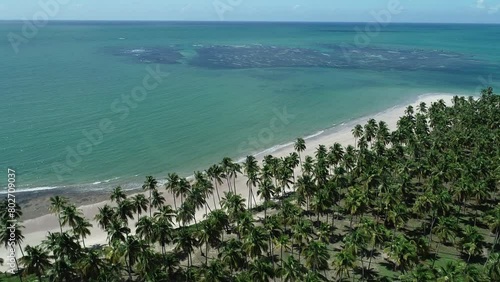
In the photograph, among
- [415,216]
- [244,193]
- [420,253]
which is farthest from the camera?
[244,193]

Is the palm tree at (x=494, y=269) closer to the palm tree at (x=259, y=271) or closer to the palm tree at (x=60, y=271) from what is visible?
the palm tree at (x=259, y=271)

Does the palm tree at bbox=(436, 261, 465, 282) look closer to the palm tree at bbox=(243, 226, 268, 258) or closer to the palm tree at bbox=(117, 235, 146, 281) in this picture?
the palm tree at bbox=(243, 226, 268, 258)

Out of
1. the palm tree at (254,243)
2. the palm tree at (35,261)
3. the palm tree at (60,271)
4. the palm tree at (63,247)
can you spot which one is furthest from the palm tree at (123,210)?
the palm tree at (254,243)

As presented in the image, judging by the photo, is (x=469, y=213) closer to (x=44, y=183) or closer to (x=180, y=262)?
(x=180, y=262)

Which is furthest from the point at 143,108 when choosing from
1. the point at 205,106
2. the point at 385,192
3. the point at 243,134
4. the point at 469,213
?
the point at 469,213

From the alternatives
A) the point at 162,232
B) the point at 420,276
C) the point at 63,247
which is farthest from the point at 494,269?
the point at 63,247

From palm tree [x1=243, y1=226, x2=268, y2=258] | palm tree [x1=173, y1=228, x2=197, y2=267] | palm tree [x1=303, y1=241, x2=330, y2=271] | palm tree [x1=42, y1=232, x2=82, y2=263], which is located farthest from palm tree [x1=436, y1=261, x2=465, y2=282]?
palm tree [x1=42, y1=232, x2=82, y2=263]
